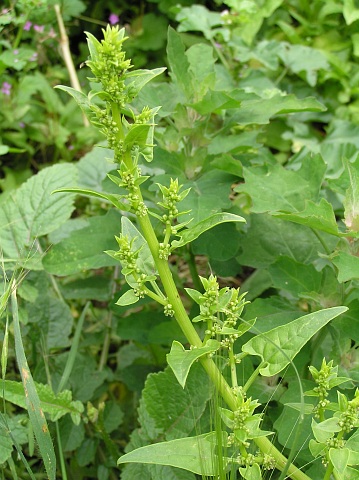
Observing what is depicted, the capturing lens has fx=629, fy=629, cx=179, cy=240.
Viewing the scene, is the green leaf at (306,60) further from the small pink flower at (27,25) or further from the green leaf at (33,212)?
the green leaf at (33,212)

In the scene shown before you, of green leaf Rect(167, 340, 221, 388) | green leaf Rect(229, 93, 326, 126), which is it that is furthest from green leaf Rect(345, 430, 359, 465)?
green leaf Rect(229, 93, 326, 126)

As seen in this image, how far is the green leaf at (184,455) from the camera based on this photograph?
1.01 metres

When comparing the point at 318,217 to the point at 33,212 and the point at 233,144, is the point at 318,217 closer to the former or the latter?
the point at 233,144

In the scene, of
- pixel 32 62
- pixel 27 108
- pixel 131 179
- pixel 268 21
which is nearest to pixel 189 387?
pixel 131 179

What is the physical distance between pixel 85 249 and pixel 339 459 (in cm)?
86

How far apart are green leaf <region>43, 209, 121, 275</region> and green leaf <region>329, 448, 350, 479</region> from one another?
2.42 feet

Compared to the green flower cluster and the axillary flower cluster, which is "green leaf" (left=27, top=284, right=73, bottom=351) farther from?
the green flower cluster

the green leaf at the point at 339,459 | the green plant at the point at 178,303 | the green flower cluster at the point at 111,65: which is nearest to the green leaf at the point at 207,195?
the green plant at the point at 178,303

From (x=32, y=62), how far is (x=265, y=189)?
1.43 meters

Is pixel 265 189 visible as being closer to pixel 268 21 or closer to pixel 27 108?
pixel 27 108

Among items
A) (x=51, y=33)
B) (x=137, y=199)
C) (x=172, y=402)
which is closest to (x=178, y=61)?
(x=137, y=199)

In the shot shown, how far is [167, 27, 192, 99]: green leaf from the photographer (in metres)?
1.58

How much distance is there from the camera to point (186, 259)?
1696mm

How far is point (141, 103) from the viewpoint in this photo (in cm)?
160
